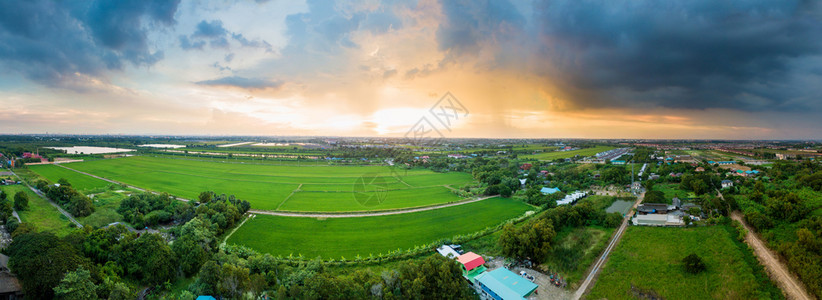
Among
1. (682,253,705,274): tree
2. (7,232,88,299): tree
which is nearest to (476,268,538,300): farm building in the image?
(682,253,705,274): tree

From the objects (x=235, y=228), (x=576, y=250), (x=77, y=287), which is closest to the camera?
(x=77, y=287)

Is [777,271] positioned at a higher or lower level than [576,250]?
higher

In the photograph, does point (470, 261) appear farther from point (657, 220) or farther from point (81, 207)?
point (81, 207)

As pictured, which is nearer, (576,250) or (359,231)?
(576,250)

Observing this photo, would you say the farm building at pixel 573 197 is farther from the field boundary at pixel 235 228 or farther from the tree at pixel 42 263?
the tree at pixel 42 263

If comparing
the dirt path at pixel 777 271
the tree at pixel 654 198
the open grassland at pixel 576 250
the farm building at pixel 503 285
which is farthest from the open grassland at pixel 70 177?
the tree at pixel 654 198

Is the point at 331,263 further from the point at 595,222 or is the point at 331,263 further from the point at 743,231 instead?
the point at 743,231

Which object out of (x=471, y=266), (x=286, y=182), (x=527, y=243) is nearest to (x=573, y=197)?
(x=527, y=243)
